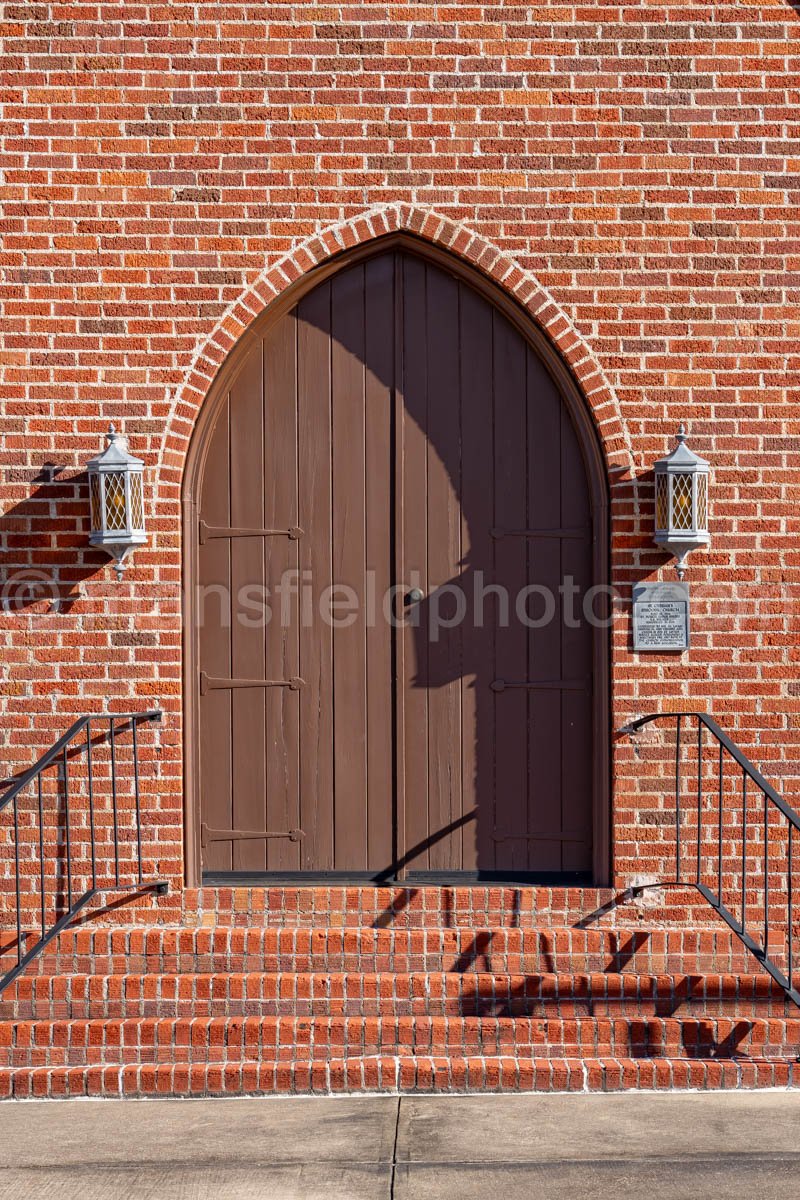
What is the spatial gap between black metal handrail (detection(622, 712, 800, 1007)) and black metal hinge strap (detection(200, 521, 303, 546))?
1722 mm

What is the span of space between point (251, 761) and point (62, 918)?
109 cm

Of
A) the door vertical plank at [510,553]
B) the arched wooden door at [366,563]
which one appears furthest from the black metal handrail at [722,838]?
the door vertical plank at [510,553]

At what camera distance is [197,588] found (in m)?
6.31

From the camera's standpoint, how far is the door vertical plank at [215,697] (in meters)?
6.32

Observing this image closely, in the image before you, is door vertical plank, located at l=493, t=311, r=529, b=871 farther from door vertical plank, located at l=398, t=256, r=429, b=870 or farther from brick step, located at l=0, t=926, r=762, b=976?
brick step, located at l=0, t=926, r=762, b=976

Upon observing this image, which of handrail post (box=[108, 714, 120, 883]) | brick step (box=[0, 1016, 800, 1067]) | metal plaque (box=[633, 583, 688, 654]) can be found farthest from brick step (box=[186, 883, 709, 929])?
metal plaque (box=[633, 583, 688, 654])

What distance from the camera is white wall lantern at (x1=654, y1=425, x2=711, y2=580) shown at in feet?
19.7

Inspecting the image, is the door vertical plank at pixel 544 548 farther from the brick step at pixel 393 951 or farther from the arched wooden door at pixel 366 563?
the brick step at pixel 393 951

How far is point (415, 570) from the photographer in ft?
20.8

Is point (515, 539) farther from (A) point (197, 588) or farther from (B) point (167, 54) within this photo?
(B) point (167, 54)

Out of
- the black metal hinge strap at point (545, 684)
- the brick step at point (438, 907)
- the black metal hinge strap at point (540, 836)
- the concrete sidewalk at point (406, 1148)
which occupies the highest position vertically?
the black metal hinge strap at point (545, 684)

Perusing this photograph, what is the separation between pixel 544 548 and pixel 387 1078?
238 centimetres

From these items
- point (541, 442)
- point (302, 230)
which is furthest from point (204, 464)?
point (541, 442)

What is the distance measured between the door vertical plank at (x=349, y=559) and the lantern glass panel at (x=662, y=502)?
1.31 metres
